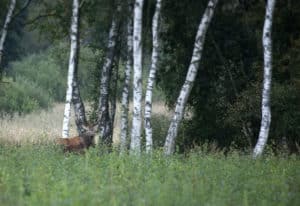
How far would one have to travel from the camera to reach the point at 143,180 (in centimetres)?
1325

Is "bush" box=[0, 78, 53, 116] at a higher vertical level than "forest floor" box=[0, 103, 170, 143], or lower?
higher

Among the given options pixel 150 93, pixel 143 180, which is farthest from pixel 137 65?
pixel 143 180

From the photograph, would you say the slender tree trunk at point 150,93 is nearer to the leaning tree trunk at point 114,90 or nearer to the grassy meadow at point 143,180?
the grassy meadow at point 143,180

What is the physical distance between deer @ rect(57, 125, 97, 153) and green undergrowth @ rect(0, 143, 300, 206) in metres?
2.29

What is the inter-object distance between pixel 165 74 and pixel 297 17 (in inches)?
182

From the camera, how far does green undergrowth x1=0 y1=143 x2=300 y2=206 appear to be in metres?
11.0

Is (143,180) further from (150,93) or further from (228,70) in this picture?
(228,70)

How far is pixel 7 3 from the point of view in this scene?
Answer: 22766mm

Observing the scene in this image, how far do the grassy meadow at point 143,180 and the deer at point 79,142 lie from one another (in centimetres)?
154

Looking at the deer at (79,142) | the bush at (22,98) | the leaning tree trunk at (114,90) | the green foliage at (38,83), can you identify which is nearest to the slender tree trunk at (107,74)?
the leaning tree trunk at (114,90)

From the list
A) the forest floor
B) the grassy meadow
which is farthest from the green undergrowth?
the forest floor

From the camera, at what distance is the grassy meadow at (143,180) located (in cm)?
1101

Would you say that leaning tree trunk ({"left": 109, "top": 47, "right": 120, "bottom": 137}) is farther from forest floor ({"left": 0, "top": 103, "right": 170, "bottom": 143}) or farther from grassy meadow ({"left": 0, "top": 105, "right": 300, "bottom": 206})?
grassy meadow ({"left": 0, "top": 105, "right": 300, "bottom": 206})

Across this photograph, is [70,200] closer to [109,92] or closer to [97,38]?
[109,92]
